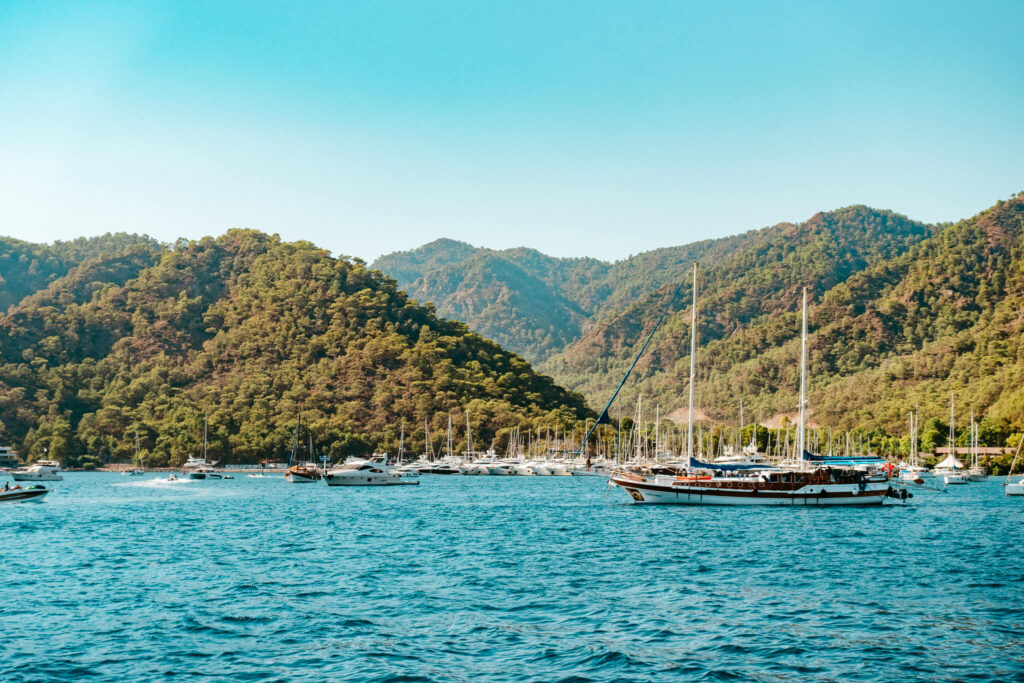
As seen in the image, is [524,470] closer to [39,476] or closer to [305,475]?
[305,475]

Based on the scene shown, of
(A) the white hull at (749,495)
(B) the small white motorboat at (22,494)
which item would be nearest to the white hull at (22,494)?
(B) the small white motorboat at (22,494)

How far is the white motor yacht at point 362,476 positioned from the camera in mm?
117312

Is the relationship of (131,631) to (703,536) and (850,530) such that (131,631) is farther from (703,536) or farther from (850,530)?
(850,530)

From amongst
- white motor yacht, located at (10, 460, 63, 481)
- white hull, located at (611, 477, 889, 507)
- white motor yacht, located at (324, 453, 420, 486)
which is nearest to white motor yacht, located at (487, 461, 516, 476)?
white motor yacht, located at (324, 453, 420, 486)

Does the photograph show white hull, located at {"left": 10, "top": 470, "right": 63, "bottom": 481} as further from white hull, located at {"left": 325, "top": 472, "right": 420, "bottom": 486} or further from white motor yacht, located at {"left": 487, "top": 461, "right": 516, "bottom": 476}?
white motor yacht, located at {"left": 487, "top": 461, "right": 516, "bottom": 476}

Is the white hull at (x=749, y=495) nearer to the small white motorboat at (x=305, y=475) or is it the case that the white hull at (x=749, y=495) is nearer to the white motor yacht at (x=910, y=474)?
the white motor yacht at (x=910, y=474)

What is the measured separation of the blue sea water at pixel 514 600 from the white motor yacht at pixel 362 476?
5475cm

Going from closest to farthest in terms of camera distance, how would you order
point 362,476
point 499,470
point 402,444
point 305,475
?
point 362,476 < point 305,475 < point 499,470 < point 402,444

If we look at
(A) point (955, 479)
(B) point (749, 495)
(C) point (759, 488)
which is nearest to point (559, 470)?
(A) point (955, 479)

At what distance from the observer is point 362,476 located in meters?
118

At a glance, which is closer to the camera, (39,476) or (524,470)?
(39,476)

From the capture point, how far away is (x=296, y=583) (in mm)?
35125

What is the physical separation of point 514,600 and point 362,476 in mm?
89008

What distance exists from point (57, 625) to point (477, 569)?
54.1ft
